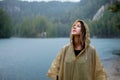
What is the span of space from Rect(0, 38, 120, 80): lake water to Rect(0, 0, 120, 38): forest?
2.20 feet

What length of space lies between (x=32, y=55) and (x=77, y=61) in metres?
16.4

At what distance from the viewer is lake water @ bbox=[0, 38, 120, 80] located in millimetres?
10420

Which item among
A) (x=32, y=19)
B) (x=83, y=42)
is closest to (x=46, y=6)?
(x=32, y=19)

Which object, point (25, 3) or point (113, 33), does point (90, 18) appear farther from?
point (25, 3)

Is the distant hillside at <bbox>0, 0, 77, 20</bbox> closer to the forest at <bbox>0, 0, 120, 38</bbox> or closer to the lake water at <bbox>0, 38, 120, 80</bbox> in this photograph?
the forest at <bbox>0, 0, 120, 38</bbox>

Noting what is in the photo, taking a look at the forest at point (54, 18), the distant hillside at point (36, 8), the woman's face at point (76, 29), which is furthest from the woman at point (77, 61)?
the distant hillside at point (36, 8)

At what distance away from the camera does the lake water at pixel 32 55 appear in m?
10.4

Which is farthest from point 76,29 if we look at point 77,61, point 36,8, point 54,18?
point 36,8

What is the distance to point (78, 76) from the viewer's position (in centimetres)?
179

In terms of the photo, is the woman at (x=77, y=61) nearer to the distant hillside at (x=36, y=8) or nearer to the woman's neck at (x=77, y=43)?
the woman's neck at (x=77, y=43)

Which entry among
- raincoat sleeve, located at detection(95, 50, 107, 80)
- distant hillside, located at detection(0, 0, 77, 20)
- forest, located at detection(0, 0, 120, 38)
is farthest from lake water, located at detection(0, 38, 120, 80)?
raincoat sleeve, located at detection(95, 50, 107, 80)

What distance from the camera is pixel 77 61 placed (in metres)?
1.76

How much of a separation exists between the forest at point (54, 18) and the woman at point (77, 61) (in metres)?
15.6

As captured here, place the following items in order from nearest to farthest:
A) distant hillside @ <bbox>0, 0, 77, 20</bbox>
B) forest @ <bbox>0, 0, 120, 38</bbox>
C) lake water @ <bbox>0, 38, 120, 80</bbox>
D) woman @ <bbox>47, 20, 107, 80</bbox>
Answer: woman @ <bbox>47, 20, 107, 80</bbox>, lake water @ <bbox>0, 38, 120, 80</bbox>, forest @ <bbox>0, 0, 120, 38</bbox>, distant hillside @ <bbox>0, 0, 77, 20</bbox>
